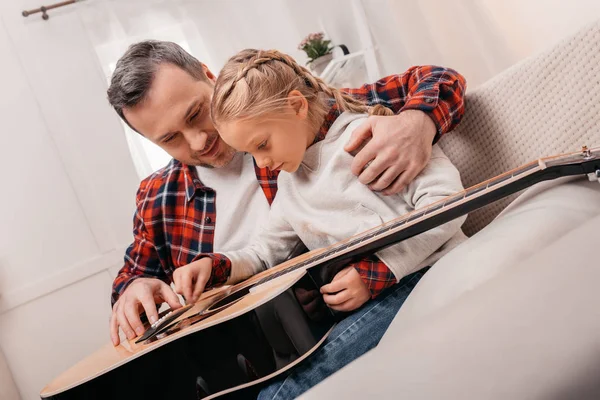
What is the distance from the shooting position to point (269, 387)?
976 millimetres

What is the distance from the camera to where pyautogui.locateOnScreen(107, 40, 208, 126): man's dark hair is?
1.42 metres

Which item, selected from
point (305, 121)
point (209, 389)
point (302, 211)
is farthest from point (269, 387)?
point (305, 121)

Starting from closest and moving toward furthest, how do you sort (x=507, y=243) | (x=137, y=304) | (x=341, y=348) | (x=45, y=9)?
(x=507, y=243) < (x=341, y=348) < (x=137, y=304) < (x=45, y=9)

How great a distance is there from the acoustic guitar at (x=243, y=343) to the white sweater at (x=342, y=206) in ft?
0.30

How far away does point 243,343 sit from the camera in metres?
0.94

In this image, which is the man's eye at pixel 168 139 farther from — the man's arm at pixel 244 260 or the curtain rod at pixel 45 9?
the curtain rod at pixel 45 9

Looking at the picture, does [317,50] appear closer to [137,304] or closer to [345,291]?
[137,304]

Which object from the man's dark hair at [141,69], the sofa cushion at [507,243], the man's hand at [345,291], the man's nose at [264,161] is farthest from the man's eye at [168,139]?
the sofa cushion at [507,243]

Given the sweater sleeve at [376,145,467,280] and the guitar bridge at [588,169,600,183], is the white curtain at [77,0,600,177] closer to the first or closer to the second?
the sweater sleeve at [376,145,467,280]

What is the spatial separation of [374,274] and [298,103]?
1.20ft

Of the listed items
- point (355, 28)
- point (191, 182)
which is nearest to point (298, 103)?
point (191, 182)

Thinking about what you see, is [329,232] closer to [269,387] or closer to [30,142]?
[269,387]

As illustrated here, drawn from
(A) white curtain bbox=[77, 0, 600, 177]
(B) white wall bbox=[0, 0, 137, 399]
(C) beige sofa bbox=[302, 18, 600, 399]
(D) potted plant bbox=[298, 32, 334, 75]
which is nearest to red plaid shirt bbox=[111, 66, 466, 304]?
(C) beige sofa bbox=[302, 18, 600, 399]

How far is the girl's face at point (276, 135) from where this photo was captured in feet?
3.53
